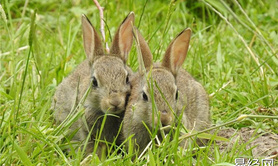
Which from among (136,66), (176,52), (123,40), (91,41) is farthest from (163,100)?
(136,66)

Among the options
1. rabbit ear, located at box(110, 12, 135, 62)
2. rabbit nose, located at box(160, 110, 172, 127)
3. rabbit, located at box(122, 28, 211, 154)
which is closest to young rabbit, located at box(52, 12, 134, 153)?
rabbit ear, located at box(110, 12, 135, 62)

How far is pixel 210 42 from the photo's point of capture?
280 inches

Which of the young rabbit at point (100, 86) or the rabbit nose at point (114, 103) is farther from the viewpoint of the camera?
the young rabbit at point (100, 86)

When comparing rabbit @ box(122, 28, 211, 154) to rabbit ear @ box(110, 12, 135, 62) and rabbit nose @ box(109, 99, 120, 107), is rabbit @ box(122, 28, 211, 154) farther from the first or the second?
rabbit ear @ box(110, 12, 135, 62)

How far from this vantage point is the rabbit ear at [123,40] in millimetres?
5418

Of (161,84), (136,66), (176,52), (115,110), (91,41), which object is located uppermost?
(91,41)

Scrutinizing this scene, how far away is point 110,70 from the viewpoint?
515 centimetres

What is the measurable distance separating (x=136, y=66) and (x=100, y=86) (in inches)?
45.3

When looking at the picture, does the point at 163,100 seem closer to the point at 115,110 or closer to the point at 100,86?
the point at 115,110

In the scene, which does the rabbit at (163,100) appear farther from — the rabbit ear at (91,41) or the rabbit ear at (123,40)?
the rabbit ear at (91,41)

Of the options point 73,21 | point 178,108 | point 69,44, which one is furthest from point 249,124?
point 73,21

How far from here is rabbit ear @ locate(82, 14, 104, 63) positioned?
5.40 meters

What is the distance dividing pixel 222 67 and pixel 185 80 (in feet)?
3.45

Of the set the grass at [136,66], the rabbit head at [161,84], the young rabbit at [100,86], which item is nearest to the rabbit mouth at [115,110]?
the young rabbit at [100,86]
